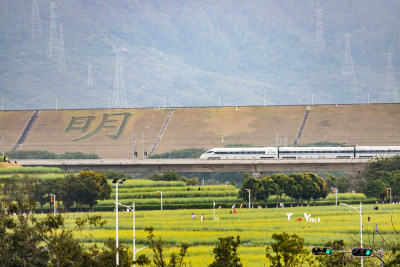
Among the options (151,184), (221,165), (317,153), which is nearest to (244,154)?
(317,153)

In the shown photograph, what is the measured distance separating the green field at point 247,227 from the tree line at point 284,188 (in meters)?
9.34

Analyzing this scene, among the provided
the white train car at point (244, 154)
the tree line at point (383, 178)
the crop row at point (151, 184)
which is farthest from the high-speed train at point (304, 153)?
the crop row at point (151, 184)

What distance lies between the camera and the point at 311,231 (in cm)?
9644

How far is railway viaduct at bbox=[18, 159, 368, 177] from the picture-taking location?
168 metres

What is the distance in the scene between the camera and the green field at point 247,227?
8525cm

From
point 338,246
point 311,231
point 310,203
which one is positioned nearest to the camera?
point 338,246

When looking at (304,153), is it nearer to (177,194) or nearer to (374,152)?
(374,152)

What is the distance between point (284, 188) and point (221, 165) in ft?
110

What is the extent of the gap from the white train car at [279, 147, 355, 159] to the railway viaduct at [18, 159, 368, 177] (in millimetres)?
10989

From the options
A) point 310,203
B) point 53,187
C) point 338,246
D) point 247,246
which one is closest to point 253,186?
point 310,203

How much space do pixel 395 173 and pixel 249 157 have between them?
42.5 m

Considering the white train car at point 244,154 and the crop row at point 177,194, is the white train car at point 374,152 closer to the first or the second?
the white train car at point 244,154

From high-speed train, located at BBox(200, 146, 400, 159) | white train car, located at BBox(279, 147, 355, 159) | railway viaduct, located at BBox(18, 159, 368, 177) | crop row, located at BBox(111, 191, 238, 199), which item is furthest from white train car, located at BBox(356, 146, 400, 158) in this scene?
crop row, located at BBox(111, 191, 238, 199)

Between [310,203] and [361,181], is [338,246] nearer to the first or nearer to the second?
[310,203]
